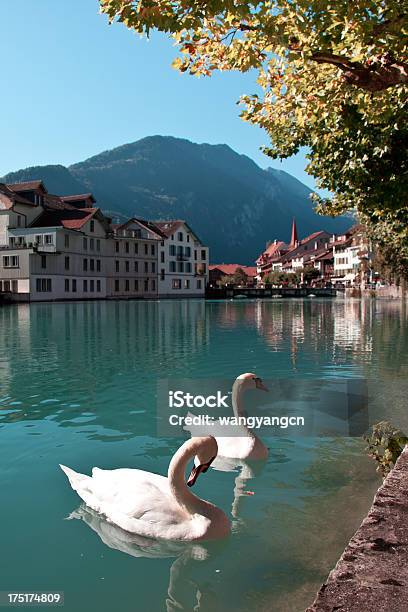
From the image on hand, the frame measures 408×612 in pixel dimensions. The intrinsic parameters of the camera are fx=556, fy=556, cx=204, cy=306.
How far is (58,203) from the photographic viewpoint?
76.8m

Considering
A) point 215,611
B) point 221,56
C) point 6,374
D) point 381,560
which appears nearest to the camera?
point 381,560

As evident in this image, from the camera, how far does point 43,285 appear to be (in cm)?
6800

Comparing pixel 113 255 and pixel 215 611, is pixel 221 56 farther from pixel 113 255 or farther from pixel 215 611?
pixel 113 255

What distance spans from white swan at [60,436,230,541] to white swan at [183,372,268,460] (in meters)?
2.13

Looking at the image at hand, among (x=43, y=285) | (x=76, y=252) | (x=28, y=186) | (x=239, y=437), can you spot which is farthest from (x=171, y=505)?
(x=28, y=186)

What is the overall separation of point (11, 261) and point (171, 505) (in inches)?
2610

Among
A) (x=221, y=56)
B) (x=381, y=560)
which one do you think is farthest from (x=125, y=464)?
(x=221, y=56)

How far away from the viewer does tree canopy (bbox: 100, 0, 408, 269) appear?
5.80 meters

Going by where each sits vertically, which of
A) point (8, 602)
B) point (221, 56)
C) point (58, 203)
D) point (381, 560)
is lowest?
point (8, 602)

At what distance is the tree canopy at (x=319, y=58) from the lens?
5.80 m

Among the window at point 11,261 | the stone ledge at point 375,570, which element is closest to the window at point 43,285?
the window at point 11,261

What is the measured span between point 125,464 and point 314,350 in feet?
42.8
